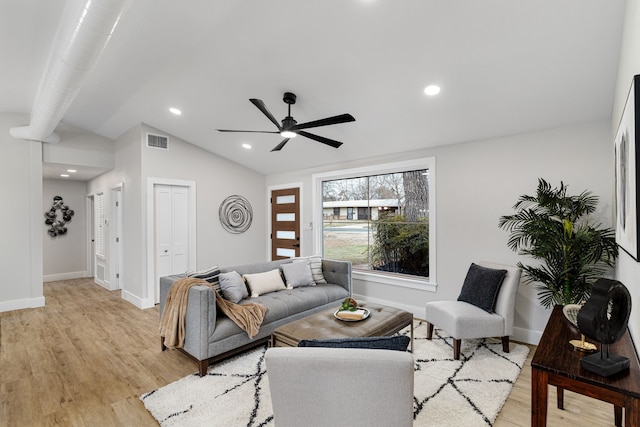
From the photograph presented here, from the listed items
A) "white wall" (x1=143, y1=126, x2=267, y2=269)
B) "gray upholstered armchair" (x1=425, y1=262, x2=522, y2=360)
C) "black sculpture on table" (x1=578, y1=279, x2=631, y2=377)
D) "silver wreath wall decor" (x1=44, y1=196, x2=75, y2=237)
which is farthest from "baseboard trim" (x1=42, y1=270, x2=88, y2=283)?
"black sculpture on table" (x1=578, y1=279, x2=631, y2=377)

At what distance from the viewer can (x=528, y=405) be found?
2.27m

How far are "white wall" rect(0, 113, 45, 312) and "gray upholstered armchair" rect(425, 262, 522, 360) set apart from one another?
19.7ft

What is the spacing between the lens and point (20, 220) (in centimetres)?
484

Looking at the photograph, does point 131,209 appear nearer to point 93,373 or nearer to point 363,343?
point 93,373

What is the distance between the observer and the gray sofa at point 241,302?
271cm

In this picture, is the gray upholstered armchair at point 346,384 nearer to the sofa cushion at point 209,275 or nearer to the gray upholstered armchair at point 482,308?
the gray upholstered armchair at point 482,308

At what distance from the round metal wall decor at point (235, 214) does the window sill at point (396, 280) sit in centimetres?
249

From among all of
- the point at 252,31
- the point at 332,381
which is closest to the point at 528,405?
the point at 332,381

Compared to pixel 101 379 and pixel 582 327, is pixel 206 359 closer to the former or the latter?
pixel 101 379

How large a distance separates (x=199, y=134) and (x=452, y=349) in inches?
183

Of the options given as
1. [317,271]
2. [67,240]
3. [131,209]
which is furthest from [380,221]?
[67,240]

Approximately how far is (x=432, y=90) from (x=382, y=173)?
1.86 m

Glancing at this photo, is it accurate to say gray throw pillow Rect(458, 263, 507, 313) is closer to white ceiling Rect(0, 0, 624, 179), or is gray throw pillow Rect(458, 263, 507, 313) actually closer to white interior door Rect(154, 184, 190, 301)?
white ceiling Rect(0, 0, 624, 179)

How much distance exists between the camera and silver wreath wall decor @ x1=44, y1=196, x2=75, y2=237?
687cm
